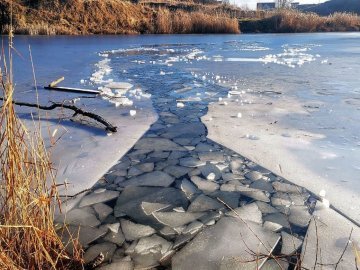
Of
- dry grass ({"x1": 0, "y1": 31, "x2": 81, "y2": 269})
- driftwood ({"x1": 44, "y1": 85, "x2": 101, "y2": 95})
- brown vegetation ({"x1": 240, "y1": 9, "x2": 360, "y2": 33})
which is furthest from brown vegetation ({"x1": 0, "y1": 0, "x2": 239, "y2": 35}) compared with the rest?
dry grass ({"x1": 0, "y1": 31, "x2": 81, "y2": 269})

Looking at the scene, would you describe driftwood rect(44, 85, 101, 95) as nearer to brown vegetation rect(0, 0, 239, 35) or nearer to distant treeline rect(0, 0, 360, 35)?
brown vegetation rect(0, 0, 239, 35)

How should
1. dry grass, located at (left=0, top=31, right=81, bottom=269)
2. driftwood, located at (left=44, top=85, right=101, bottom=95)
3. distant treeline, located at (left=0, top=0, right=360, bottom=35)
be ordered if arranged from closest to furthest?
dry grass, located at (left=0, top=31, right=81, bottom=269) < driftwood, located at (left=44, top=85, right=101, bottom=95) < distant treeline, located at (left=0, top=0, right=360, bottom=35)

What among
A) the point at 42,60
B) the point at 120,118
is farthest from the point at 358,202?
the point at 42,60

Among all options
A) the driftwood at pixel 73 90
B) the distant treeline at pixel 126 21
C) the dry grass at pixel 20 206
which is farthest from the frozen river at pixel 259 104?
the distant treeline at pixel 126 21

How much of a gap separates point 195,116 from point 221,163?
1.59 meters

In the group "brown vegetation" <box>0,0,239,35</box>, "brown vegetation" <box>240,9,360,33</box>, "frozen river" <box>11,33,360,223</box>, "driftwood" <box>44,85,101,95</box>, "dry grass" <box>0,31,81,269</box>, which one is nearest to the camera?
"dry grass" <box>0,31,81,269</box>

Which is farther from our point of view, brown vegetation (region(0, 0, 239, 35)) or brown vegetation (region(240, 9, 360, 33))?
brown vegetation (region(240, 9, 360, 33))

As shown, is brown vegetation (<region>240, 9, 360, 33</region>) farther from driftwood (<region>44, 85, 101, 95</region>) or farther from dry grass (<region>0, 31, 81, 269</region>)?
dry grass (<region>0, 31, 81, 269</region>)

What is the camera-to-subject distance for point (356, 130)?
3.97m

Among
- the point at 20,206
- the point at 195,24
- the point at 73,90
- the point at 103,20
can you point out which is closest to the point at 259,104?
the point at 73,90

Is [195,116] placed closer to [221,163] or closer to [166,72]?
[221,163]

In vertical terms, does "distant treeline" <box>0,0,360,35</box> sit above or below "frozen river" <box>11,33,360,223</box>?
above

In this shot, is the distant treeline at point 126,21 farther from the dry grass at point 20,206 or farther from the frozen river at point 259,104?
the dry grass at point 20,206

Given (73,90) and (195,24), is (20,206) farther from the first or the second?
(195,24)
